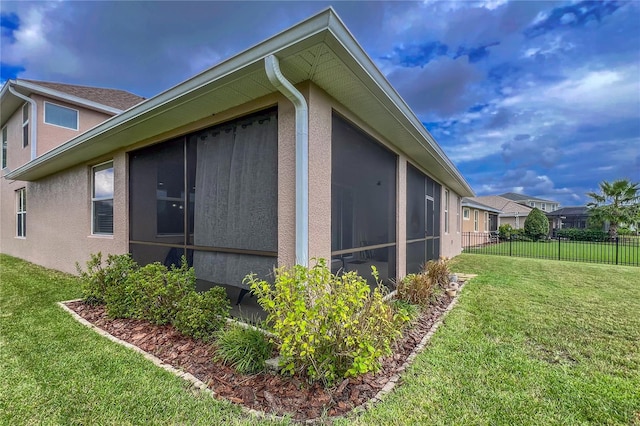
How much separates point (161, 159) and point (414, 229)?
592cm

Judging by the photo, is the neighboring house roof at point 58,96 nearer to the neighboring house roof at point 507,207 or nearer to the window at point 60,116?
the window at point 60,116

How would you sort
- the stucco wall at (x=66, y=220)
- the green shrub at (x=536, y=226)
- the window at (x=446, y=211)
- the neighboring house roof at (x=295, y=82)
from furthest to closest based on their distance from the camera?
the green shrub at (x=536, y=226) → the window at (x=446, y=211) → the stucco wall at (x=66, y=220) → the neighboring house roof at (x=295, y=82)

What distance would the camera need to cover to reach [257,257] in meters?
3.99

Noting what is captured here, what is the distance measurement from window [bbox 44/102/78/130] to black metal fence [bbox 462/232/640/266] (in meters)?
19.2

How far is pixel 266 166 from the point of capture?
3.91 m

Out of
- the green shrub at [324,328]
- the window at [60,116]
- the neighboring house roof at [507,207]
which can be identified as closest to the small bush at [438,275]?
the green shrub at [324,328]

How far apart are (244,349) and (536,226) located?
1029 inches

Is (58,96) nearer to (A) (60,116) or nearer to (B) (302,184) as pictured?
(A) (60,116)

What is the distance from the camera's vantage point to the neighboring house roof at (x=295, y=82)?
8.95 ft

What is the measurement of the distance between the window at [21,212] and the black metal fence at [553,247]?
2027 centimetres

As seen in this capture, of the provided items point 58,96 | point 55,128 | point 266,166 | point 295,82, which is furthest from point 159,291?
point 58,96

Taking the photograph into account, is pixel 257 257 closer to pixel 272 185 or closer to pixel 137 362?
pixel 272 185

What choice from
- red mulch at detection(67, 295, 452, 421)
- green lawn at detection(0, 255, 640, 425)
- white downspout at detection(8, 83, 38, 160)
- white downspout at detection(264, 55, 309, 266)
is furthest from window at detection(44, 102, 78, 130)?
white downspout at detection(264, 55, 309, 266)

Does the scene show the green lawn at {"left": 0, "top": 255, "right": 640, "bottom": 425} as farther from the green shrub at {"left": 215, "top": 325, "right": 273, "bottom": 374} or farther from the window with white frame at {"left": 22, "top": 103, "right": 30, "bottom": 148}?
the window with white frame at {"left": 22, "top": 103, "right": 30, "bottom": 148}
